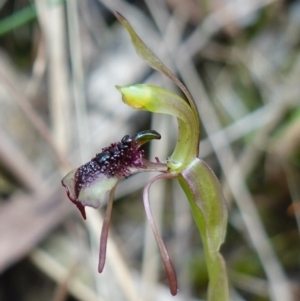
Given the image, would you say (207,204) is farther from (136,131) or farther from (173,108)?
(136,131)

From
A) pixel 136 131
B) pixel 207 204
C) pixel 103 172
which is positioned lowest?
pixel 136 131

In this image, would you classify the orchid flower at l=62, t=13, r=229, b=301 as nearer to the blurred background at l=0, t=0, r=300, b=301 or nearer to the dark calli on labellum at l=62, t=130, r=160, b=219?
the dark calli on labellum at l=62, t=130, r=160, b=219

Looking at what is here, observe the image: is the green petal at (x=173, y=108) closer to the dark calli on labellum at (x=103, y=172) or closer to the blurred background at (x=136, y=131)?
the dark calli on labellum at (x=103, y=172)

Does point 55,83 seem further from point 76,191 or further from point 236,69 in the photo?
point 76,191

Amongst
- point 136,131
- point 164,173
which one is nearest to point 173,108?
point 164,173

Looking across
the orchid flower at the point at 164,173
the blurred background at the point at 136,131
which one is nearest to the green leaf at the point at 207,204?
the orchid flower at the point at 164,173

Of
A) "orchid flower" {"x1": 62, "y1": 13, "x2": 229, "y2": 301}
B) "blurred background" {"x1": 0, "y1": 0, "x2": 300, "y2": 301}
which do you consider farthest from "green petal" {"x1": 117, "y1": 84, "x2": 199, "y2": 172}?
"blurred background" {"x1": 0, "y1": 0, "x2": 300, "y2": 301}
